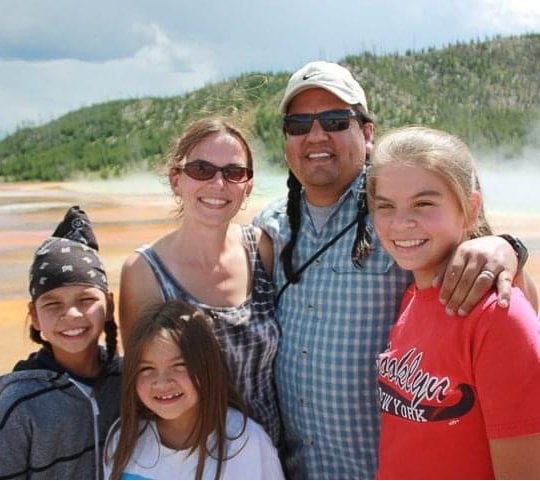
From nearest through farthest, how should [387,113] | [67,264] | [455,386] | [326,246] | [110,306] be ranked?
[455,386] < [67,264] < [110,306] < [326,246] < [387,113]

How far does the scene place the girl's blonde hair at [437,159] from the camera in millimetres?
2221

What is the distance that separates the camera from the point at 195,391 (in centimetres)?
257

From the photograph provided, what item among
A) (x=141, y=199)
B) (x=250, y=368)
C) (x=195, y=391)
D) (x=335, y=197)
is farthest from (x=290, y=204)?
(x=141, y=199)

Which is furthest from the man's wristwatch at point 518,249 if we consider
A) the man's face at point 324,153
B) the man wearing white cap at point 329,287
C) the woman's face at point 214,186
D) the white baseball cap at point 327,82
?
the woman's face at point 214,186

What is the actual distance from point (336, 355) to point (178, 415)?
58 cm

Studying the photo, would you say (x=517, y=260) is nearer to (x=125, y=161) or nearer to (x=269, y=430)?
(x=269, y=430)

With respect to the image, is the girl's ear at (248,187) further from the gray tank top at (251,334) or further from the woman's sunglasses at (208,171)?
the gray tank top at (251,334)

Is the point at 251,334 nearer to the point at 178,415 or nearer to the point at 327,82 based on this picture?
the point at 178,415

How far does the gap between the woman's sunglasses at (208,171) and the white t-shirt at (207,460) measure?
0.82 metres

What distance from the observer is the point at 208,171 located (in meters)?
2.82

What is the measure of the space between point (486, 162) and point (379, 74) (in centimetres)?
1475

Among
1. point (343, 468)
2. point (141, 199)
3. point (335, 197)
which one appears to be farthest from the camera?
point (141, 199)

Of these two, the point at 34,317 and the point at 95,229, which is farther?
the point at 95,229

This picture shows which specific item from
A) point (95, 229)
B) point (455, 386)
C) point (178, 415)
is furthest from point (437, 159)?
point (95, 229)
